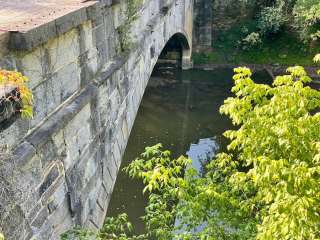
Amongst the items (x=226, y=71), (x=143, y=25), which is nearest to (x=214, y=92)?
(x=226, y=71)

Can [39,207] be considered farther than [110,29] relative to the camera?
No

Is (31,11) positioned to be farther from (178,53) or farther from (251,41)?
(251,41)

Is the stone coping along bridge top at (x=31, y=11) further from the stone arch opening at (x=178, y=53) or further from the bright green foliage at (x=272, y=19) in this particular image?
the bright green foliage at (x=272, y=19)

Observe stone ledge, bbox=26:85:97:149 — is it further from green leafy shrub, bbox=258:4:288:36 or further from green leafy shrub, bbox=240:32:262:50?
green leafy shrub, bbox=258:4:288:36

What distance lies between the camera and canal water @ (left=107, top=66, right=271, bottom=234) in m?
11.3

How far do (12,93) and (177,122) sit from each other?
40.9 feet

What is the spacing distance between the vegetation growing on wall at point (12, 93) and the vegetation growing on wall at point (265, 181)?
1.57 metres

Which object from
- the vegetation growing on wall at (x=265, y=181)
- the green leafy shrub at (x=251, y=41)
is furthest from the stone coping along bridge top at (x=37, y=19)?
the green leafy shrub at (x=251, y=41)

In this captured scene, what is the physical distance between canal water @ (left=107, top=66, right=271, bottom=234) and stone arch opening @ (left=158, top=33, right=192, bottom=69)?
0.54 metres

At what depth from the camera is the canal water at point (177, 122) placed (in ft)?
37.1

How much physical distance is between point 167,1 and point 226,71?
8301 mm

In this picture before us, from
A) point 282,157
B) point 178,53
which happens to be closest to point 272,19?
point 178,53

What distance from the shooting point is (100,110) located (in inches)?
236

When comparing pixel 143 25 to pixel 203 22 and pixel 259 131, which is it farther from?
pixel 203 22
